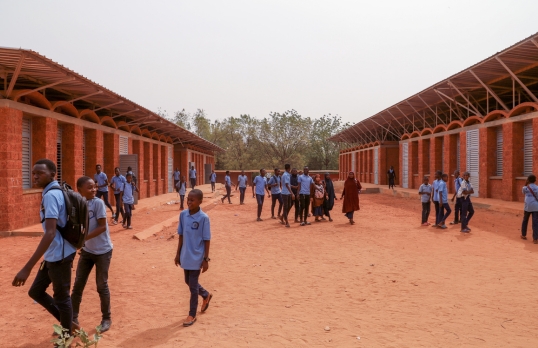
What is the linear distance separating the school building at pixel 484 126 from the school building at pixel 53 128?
13777 millimetres

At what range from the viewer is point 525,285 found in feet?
19.4

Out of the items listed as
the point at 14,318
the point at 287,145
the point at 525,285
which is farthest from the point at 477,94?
the point at 287,145

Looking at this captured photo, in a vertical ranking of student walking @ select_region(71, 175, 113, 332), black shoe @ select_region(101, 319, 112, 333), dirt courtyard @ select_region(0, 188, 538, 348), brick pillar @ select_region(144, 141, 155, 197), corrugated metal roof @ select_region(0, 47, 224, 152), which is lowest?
dirt courtyard @ select_region(0, 188, 538, 348)

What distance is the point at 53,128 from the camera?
12008mm

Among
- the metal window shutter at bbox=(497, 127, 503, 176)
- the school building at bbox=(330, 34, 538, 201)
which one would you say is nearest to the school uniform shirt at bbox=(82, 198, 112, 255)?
the school building at bbox=(330, 34, 538, 201)

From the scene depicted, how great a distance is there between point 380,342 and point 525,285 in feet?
10.6

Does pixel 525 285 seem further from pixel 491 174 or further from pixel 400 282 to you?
pixel 491 174

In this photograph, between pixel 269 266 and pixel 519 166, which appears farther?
pixel 519 166

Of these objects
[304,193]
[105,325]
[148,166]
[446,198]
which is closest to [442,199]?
[446,198]

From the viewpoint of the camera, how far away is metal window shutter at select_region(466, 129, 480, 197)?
62.5 ft

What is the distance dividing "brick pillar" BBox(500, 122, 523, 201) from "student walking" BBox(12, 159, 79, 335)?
17181 millimetres

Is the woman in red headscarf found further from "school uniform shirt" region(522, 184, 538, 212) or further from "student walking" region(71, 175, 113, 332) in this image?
"student walking" region(71, 175, 113, 332)

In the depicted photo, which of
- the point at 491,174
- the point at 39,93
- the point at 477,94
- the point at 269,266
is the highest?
the point at 477,94

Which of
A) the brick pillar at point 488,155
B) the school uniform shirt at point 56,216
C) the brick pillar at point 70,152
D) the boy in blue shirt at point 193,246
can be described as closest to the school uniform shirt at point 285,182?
the brick pillar at point 70,152
